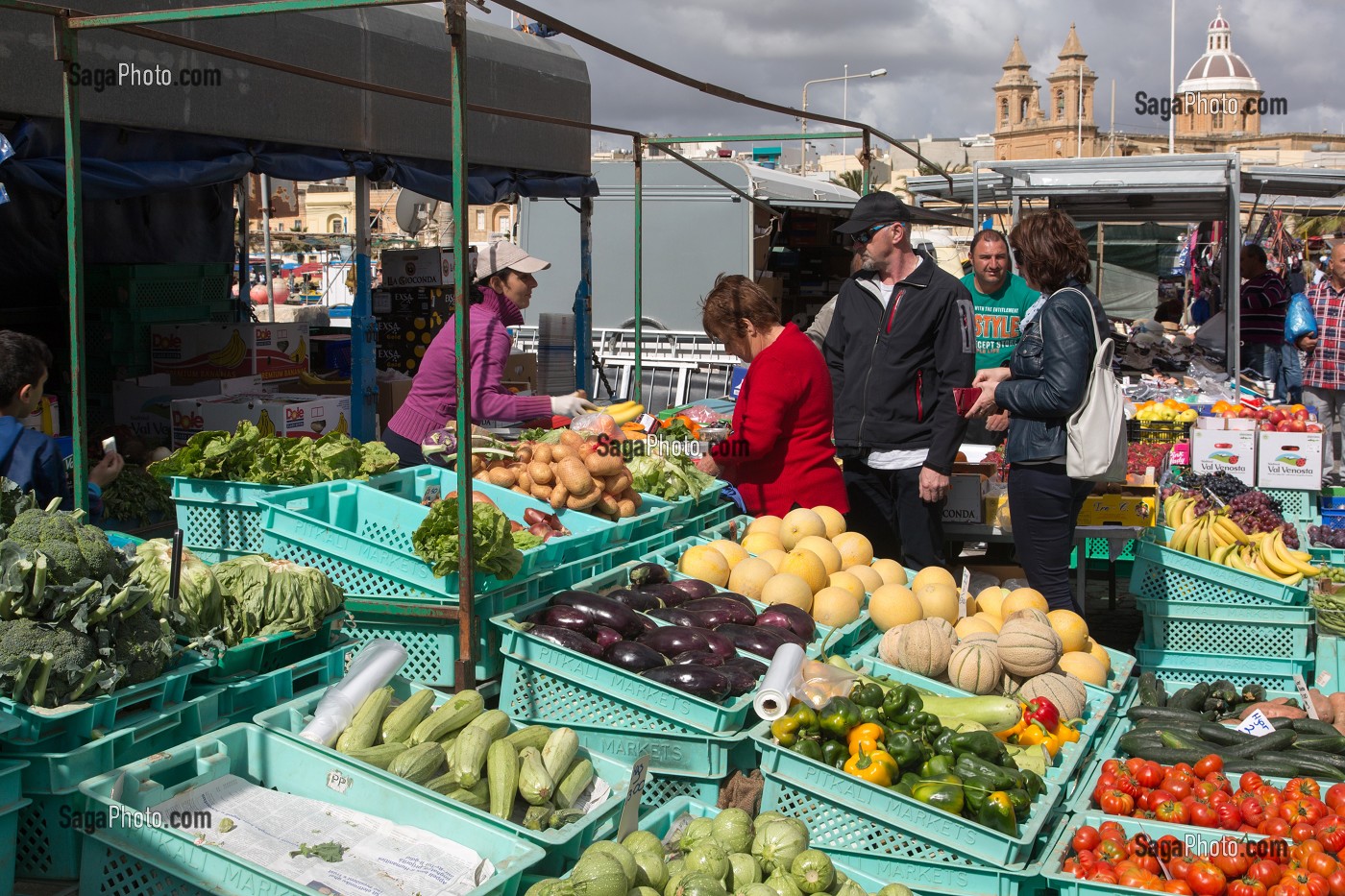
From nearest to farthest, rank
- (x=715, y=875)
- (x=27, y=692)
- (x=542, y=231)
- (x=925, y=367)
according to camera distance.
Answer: (x=27, y=692) → (x=715, y=875) → (x=925, y=367) → (x=542, y=231)

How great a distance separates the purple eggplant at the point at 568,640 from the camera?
3.70 meters

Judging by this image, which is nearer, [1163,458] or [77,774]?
[77,774]

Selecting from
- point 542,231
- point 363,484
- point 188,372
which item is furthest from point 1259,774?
point 542,231

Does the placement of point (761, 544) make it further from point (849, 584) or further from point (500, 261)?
point (500, 261)

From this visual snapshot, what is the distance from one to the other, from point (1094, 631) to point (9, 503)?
6.18m

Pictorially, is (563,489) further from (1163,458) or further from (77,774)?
(1163,458)

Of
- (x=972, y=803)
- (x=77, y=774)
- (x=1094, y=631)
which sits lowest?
(x=1094, y=631)

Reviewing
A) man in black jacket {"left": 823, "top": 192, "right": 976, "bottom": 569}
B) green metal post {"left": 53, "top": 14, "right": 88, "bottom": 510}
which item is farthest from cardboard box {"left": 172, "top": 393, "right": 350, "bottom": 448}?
man in black jacket {"left": 823, "top": 192, "right": 976, "bottom": 569}

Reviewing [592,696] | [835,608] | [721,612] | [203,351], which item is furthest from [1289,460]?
[203,351]

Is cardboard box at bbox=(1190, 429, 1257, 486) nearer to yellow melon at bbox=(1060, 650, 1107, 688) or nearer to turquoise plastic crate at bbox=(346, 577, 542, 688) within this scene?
yellow melon at bbox=(1060, 650, 1107, 688)

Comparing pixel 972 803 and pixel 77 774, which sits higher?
pixel 77 774

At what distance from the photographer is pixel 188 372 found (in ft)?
28.8

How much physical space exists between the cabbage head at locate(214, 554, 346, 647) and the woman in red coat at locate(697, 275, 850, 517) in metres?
2.44

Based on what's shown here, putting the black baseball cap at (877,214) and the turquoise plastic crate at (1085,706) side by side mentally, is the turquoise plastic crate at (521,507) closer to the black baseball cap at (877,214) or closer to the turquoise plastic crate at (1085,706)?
the turquoise plastic crate at (1085,706)
